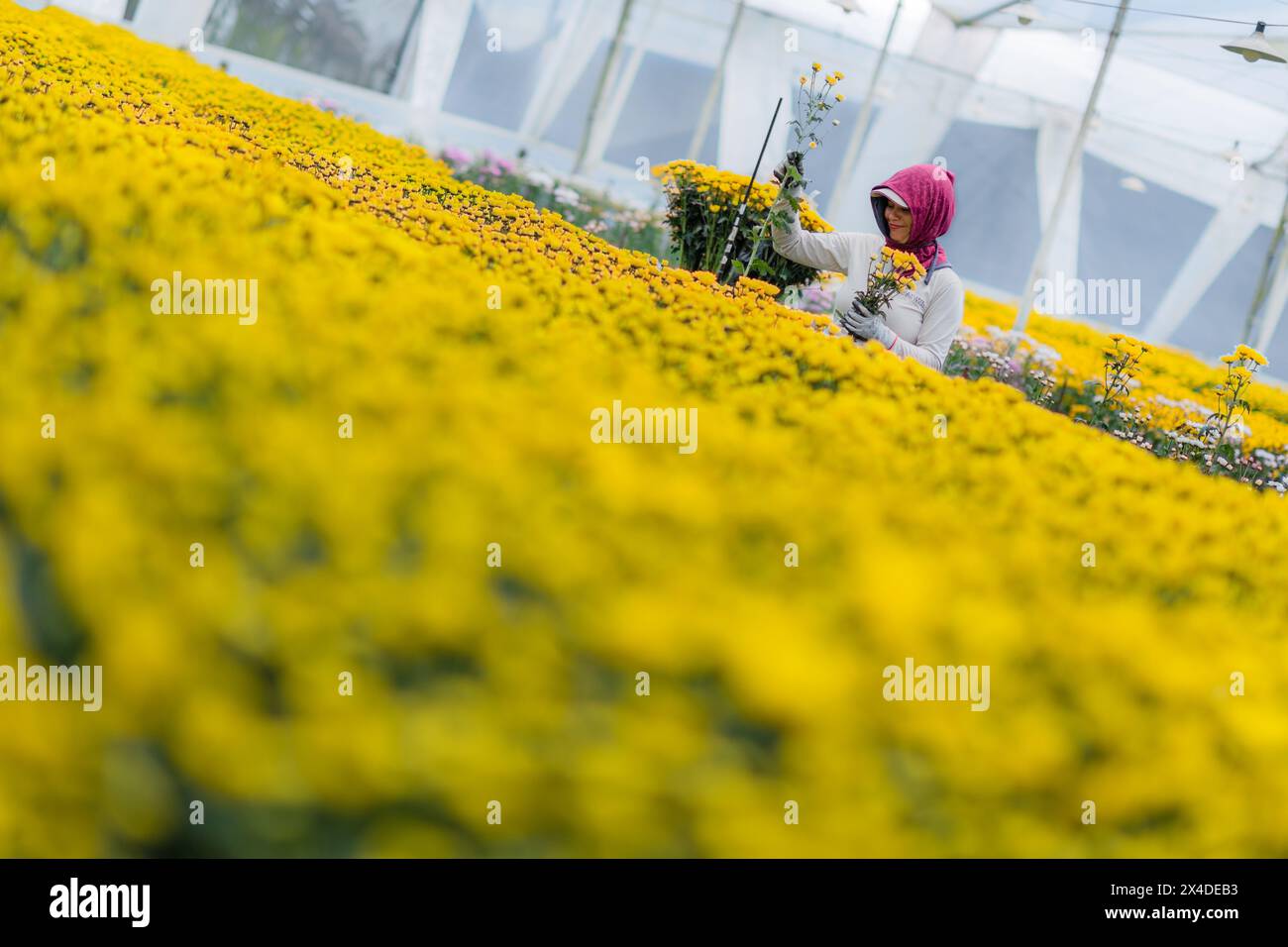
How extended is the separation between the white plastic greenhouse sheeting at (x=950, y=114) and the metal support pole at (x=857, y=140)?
13 centimetres

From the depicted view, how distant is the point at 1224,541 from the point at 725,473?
139cm

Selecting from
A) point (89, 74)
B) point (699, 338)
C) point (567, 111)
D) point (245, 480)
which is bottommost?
point (245, 480)

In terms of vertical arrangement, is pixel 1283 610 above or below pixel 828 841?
above

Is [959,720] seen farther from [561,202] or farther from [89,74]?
[561,202]

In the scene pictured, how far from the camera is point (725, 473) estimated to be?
154 cm

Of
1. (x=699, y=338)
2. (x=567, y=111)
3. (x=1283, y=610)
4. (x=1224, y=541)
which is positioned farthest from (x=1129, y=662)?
(x=567, y=111)

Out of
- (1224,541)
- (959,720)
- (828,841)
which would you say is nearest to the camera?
(828,841)

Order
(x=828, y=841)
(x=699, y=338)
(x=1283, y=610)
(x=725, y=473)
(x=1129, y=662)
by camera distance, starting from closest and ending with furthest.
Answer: (x=828, y=841) → (x=1129, y=662) → (x=725, y=473) → (x=1283, y=610) → (x=699, y=338)

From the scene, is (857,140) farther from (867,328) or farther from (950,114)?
(867,328)

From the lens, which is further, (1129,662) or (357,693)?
(1129,662)

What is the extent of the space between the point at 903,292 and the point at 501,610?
138 inches

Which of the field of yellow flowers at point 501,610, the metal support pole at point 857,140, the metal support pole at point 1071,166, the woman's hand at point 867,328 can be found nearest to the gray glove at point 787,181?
the woman's hand at point 867,328

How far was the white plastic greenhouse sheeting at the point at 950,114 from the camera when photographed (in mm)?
14938

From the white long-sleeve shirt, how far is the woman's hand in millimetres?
377
